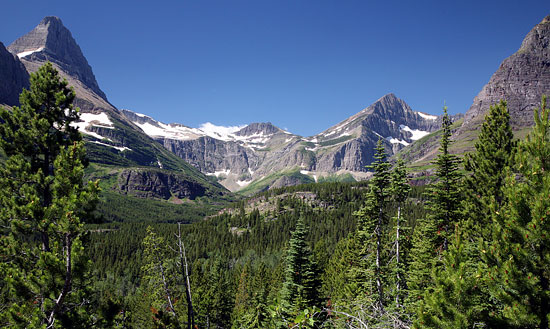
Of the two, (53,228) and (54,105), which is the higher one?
(54,105)

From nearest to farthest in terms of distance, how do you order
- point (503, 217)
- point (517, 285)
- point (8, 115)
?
point (517, 285) < point (503, 217) < point (8, 115)

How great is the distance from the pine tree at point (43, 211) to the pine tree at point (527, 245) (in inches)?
611

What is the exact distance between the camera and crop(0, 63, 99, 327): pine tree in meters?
10.6

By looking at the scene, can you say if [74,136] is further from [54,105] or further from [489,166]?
[489,166]

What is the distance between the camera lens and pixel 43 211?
1127cm

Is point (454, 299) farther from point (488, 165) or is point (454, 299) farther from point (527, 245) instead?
point (488, 165)

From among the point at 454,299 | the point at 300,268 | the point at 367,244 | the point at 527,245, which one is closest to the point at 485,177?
the point at 367,244

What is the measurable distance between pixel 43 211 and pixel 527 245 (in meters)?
18.3

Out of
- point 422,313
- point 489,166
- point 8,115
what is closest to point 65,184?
point 8,115

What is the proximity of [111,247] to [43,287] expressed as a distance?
495 feet

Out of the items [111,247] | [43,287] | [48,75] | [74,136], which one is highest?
[48,75]

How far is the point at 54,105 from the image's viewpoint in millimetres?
14852

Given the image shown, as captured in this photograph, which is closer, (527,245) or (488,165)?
(527,245)

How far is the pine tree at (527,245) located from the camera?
8.66 metres
